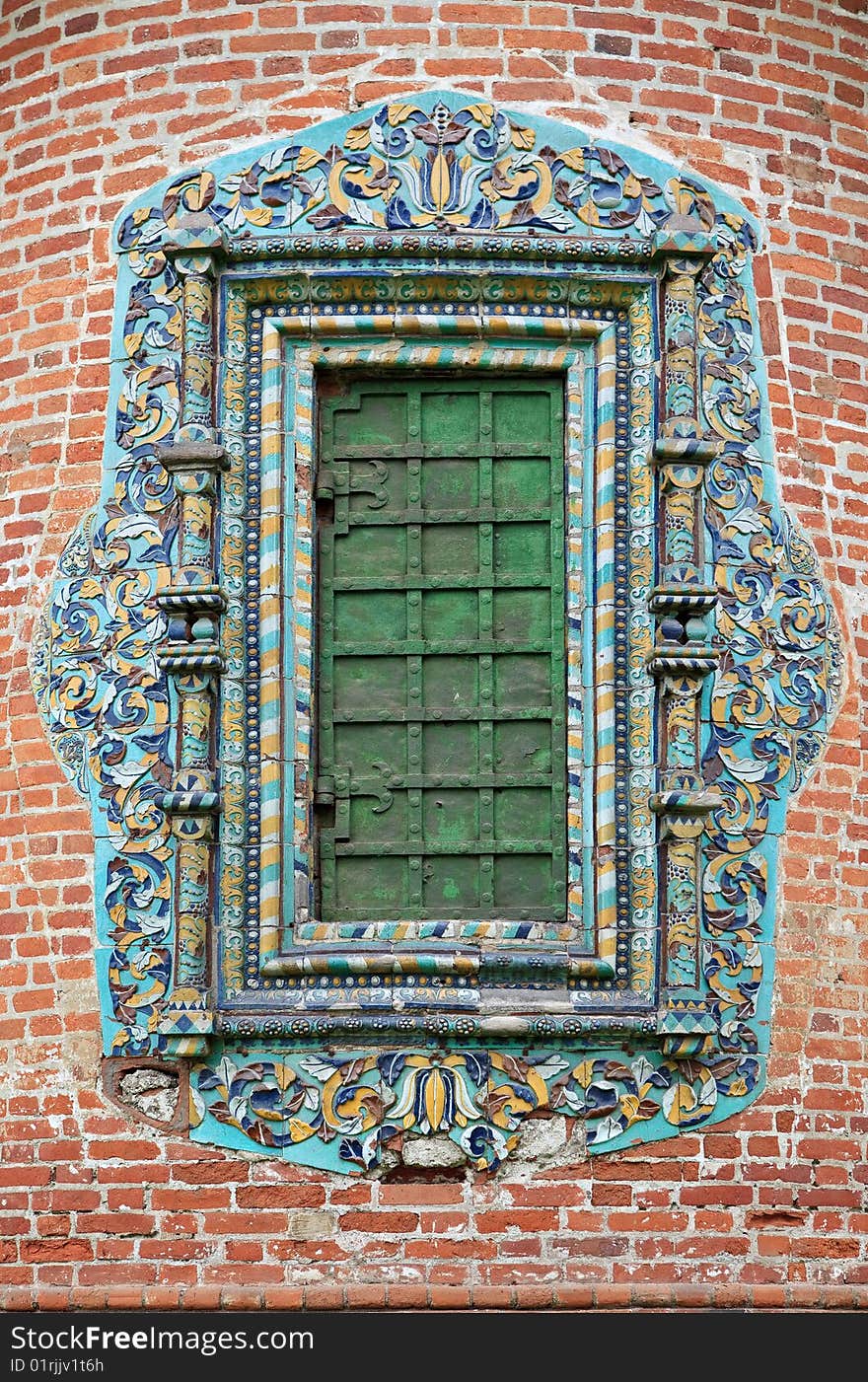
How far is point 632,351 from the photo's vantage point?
7219mm

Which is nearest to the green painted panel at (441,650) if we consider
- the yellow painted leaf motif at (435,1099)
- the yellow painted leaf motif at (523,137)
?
the yellow painted leaf motif at (435,1099)

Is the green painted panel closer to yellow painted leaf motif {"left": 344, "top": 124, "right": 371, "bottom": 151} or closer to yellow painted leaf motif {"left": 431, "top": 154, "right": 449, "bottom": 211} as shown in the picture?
yellow painted leaf motif {"left": 431, "top": 154, "right": 449, "bottom": 211}

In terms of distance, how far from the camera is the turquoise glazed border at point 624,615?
6.73m

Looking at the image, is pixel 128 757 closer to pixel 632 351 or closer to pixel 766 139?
pixel 632 351

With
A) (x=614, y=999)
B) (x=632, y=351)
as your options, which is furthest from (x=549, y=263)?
(x=614, y=999)

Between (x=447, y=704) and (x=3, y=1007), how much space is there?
1710 millimetres

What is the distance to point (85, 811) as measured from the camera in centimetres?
707

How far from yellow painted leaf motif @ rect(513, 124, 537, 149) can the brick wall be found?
104 millimetres

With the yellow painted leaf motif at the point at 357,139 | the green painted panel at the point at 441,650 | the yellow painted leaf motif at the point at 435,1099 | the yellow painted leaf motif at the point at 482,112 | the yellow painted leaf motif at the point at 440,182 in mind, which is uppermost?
the yellow painted leaf motif at the point at 482,112

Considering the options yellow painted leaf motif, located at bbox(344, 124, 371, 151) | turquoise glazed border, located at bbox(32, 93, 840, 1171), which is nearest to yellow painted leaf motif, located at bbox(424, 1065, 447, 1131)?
turquoise glazed border, located at bbox(32, 93, 840, 1171)

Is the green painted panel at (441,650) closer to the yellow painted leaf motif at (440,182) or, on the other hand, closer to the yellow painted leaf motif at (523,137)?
the yellow painted leaf motif at (440,182)

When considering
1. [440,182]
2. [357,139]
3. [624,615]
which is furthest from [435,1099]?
[357,139]

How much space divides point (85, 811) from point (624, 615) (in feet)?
5.99

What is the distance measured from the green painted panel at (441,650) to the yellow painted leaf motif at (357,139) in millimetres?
783
